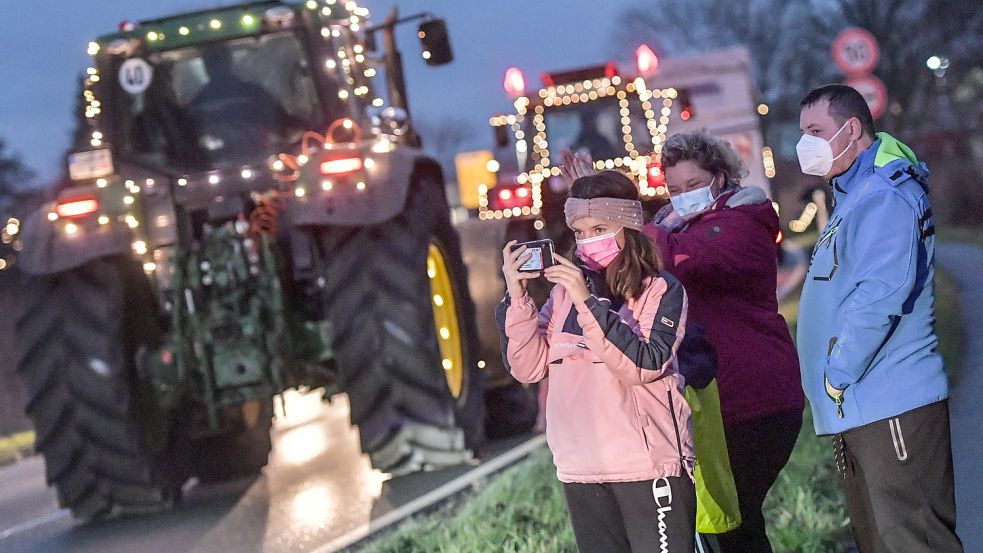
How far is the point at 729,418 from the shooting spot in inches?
179

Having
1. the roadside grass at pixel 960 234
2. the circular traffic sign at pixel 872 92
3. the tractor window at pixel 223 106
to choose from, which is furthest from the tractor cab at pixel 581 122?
the roadside grass at pixel 960 234

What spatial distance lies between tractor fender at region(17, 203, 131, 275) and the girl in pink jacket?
14.9 feet

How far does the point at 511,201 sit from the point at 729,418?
10.0 meters

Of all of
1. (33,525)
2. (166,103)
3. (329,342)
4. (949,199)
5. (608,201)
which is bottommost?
(949,199)

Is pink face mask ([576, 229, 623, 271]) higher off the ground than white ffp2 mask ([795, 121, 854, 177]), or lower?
lower

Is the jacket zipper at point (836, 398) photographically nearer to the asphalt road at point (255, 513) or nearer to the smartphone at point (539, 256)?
the smartphone at point (539, 256)

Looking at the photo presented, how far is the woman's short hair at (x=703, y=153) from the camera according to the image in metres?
4.62

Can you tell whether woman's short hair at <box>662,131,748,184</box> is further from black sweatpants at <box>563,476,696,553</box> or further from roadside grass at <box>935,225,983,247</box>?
roadside grass at <box>935,225,983,247</box>

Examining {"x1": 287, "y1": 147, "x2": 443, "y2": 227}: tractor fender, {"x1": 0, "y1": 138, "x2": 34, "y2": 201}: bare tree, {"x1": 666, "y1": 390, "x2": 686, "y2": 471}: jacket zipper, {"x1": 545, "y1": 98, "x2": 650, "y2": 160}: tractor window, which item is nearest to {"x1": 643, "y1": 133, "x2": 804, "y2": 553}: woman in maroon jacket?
{"x1": 666, "y1": 390, "x2": 686, "y2": 471}: jacket zipper

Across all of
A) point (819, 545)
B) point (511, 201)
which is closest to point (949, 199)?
point (511, 201)

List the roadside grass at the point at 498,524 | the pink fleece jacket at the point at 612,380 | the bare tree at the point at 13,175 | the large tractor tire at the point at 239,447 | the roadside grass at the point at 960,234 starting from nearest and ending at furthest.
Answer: the pink fleece jacket at the point at 612,380
the roadside grass at the point at 498,524
the large tractor tire at the point at 239,447
the roadside grass at the point at 960,234
the bare tree at the point at 13,175

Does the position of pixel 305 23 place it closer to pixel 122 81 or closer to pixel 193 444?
pixel 122 81

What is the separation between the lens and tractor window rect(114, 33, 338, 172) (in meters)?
8.99

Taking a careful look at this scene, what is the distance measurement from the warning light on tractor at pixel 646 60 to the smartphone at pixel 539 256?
1193 cm
